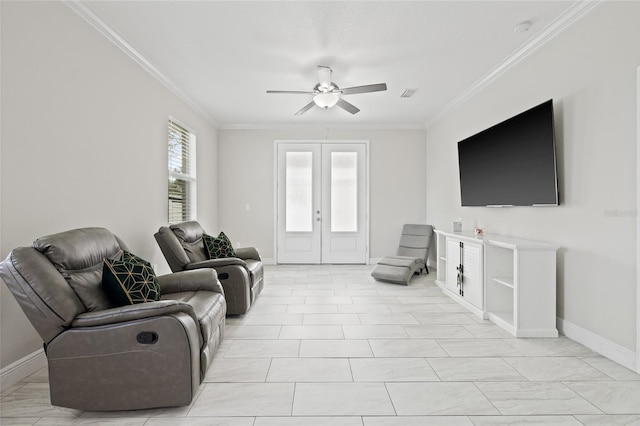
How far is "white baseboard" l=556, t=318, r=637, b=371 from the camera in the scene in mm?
2365

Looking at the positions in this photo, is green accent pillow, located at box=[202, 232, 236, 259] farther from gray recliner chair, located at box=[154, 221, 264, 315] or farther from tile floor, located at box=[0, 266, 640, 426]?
tile floor, located at box=[0, 266, 640, 426]

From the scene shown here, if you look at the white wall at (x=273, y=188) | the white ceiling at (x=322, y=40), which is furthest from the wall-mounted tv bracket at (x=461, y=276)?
the white wall at (x=273, y=188)

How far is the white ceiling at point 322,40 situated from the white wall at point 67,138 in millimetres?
326

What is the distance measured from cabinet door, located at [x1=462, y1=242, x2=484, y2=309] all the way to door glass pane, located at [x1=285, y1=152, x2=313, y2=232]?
3.37 metres

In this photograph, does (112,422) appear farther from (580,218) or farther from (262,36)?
(580,218)

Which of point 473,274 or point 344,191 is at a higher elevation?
point 344,191

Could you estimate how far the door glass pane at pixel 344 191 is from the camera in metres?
6.60

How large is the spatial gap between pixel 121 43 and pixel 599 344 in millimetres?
4889

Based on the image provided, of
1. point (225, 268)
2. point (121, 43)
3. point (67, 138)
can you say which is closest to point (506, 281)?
point (225, 268)

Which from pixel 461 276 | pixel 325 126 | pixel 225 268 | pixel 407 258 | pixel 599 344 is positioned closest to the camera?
pixel 599 344

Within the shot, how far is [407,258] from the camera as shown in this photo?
534 centimetres

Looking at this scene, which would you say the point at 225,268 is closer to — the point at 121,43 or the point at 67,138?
the point at 67,138

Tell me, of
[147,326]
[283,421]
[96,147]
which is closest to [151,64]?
[96,147]

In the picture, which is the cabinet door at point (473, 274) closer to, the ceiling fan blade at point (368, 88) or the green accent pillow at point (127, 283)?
the ceiling fan blade at point (368, 88)
